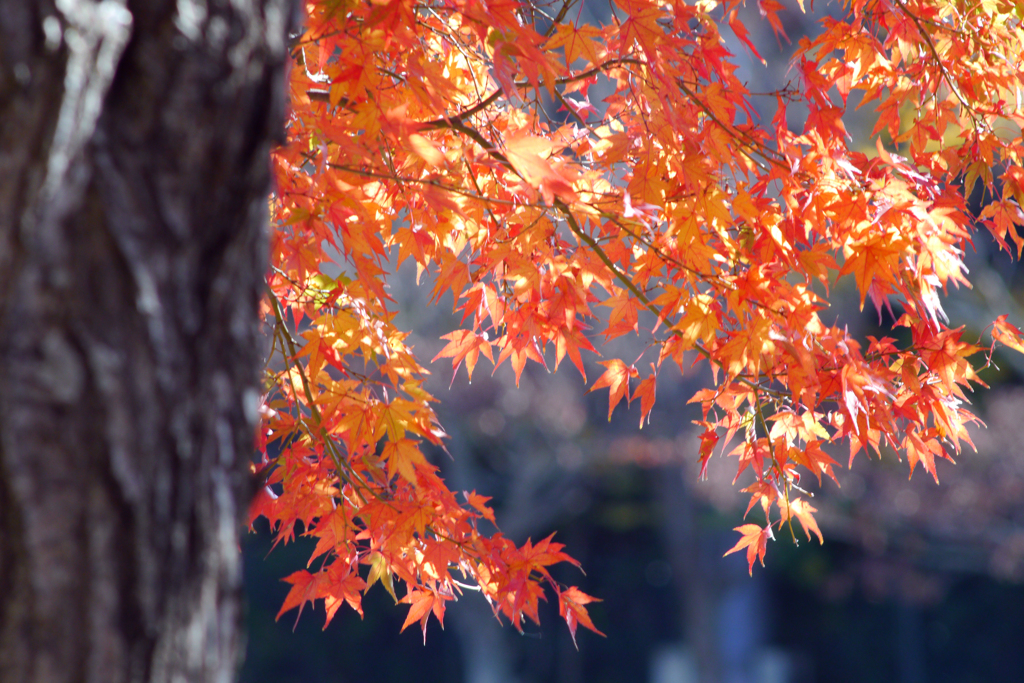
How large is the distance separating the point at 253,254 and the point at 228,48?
21cm

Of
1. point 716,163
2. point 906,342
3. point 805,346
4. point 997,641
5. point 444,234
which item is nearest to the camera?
point 805,346

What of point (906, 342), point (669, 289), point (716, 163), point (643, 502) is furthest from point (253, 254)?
point (906, 342)

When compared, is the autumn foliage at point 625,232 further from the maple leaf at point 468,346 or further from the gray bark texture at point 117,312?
the gray bark texture at point 117,312

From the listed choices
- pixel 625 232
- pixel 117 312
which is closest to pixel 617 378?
pixel 625 232

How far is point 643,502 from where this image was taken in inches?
386

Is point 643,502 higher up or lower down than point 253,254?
higher up

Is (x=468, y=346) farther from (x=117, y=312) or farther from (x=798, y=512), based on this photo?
(x=117, y=312)

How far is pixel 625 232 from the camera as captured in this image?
2021mm

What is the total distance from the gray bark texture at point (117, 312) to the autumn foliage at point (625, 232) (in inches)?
29.2

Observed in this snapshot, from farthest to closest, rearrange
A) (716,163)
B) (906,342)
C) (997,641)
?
(906,342) < (997,641) < (716,163)

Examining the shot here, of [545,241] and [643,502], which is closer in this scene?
[545,241]

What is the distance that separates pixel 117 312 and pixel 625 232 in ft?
4.73

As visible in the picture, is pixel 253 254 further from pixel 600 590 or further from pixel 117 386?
pixel 600 590

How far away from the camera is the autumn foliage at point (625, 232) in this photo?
171 centimetres
